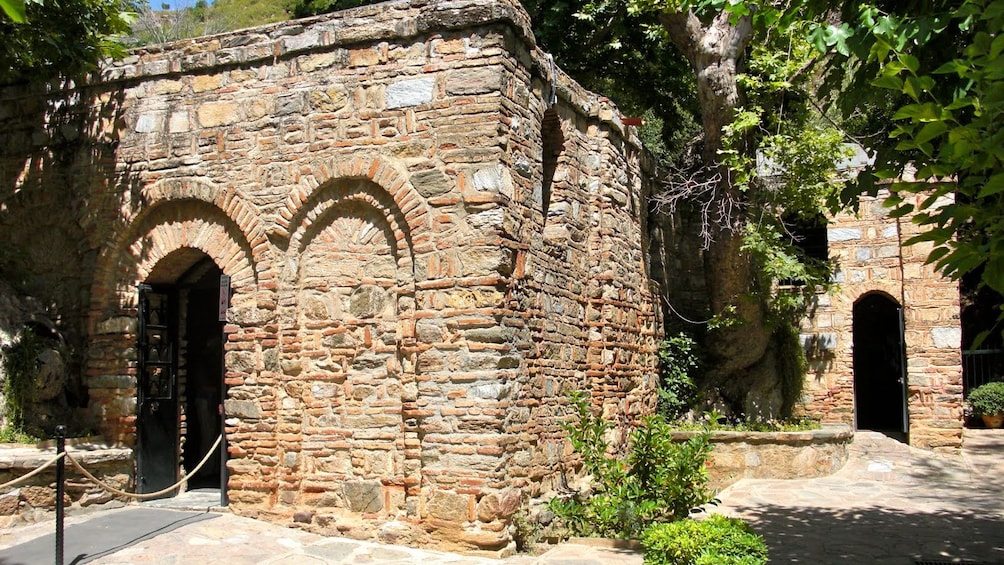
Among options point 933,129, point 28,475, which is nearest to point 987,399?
point 933,129

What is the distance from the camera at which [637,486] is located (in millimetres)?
7941

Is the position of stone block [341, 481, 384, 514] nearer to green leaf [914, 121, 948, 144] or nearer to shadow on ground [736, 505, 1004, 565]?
shadow on ground [736, 505, 1004, 565]

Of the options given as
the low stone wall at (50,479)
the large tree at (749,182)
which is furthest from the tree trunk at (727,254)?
the low stone wall at (50,479)

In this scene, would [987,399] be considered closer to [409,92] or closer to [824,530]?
[824,530]

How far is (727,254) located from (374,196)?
5.85m

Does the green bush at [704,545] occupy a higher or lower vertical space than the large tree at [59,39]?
lower

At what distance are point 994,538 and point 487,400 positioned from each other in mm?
4780

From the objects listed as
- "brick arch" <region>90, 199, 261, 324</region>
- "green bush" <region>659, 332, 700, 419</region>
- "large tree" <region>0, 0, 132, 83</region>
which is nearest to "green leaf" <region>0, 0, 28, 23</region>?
"brick arch" <region>90, 199, 261, 324</region>

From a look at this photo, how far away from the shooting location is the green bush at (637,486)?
7738mm

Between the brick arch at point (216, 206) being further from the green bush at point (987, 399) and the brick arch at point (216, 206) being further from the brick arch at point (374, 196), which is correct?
the green bush at point (987, 399)

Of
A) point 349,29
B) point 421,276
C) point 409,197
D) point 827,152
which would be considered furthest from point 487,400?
point 827,152

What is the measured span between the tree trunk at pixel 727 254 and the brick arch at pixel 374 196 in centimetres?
457

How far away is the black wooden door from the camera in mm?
8227

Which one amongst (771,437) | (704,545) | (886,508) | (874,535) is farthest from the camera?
(771,437)
